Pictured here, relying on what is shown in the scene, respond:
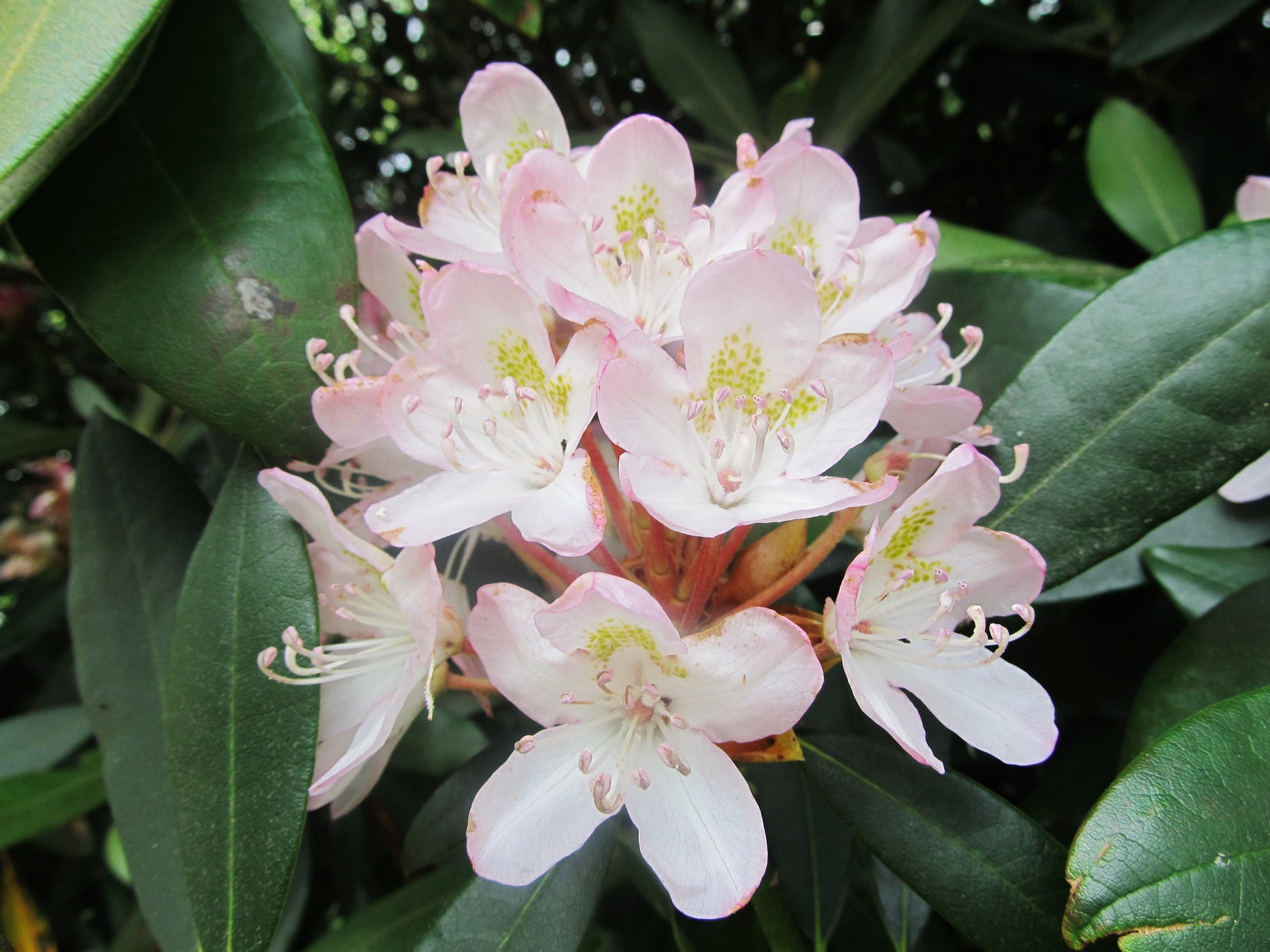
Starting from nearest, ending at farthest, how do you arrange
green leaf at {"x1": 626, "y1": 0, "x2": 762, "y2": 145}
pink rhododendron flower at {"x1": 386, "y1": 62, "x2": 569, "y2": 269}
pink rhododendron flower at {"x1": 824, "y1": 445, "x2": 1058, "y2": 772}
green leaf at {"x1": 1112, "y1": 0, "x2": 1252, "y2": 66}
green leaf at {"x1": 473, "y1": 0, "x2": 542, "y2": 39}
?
pink rhododendron flower at {"x1": 824, "y1": 445, "x2": 1058, "y2": 772} → pink rhododendron flower at {"x1": 386, "y1": 62, "x2": 569, "y2": 269} → green leaf at {"x1": 473, "y1": 0, "x2": 542, "y2": 39} → green leaf at {"x1": 1112, "y1": 0, "x2": 1252, "y2": 66} → green leaf at {"x1": 626, "y1": 0, "x2": 762, "y2": 145}

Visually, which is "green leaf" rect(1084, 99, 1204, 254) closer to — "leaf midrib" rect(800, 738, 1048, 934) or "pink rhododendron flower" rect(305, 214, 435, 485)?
"leaf midrib" rect(800, 738, 1048, 934)

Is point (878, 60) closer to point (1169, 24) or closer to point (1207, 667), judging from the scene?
point (1169, 24)

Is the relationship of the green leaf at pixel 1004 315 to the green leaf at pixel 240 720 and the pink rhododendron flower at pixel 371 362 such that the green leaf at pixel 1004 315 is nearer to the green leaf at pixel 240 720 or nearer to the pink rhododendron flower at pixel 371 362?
the pink rhododendron flower at pixel 371 362

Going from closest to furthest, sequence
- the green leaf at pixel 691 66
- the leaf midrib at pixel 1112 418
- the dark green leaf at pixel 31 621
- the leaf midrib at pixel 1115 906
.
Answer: the leaf midrib at pixel 1115 906 < the leaf midrib at pixel 1112 418 < the green leaf at pixel 691 66 < the dark green leaf at pixel 31 621

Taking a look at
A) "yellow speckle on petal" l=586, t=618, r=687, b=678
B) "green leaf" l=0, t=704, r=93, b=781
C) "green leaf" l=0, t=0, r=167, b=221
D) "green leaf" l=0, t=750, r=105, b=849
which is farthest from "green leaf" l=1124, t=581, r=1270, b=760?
"green leaf" l=0, t=704, r=93, b=781

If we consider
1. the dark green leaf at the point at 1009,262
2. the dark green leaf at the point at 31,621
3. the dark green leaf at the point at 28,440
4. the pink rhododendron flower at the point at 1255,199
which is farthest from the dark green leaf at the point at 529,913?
the dark green leaf at the point at 31,621

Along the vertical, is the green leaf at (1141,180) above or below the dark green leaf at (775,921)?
above

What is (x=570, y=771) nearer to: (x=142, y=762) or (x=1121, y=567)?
(x=142, y=762)
